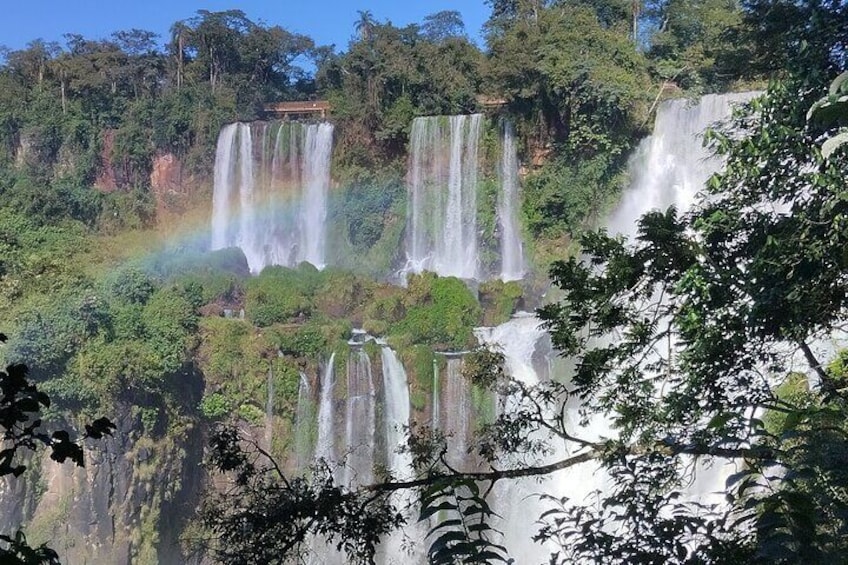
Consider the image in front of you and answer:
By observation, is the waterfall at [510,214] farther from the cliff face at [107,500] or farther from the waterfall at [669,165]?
the cliff face at [107,500]

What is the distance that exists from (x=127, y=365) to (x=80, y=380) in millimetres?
776

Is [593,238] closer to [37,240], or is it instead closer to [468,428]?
[468,428]

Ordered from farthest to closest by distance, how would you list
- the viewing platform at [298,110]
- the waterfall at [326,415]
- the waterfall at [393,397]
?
the viewing platform at [298,110] < the waterfall at [326,415] < the waterfall at [393,397]

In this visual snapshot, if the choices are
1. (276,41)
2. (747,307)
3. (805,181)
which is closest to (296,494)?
(747,307)

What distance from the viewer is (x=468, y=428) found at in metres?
14.2

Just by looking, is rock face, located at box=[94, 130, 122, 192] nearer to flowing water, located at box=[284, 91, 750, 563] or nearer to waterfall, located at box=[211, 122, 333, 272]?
waterfall, located at box=[211, 122, 333, 272]

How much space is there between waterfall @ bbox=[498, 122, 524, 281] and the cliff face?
8.85 meters

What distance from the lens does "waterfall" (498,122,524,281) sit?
2025 centimetres

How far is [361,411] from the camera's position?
48.5 feet

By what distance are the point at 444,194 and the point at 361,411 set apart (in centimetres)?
727

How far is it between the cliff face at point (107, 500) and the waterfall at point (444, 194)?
8.04 m

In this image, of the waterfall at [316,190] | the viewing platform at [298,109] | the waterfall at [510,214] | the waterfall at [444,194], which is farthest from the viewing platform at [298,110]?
the waterfall at [510,214]

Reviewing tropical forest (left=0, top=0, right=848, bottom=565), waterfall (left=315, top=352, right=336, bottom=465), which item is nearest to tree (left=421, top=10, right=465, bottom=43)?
tropical forest (left=0, top=0, right=848, bottom=565)

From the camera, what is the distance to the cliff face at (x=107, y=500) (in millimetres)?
14203
